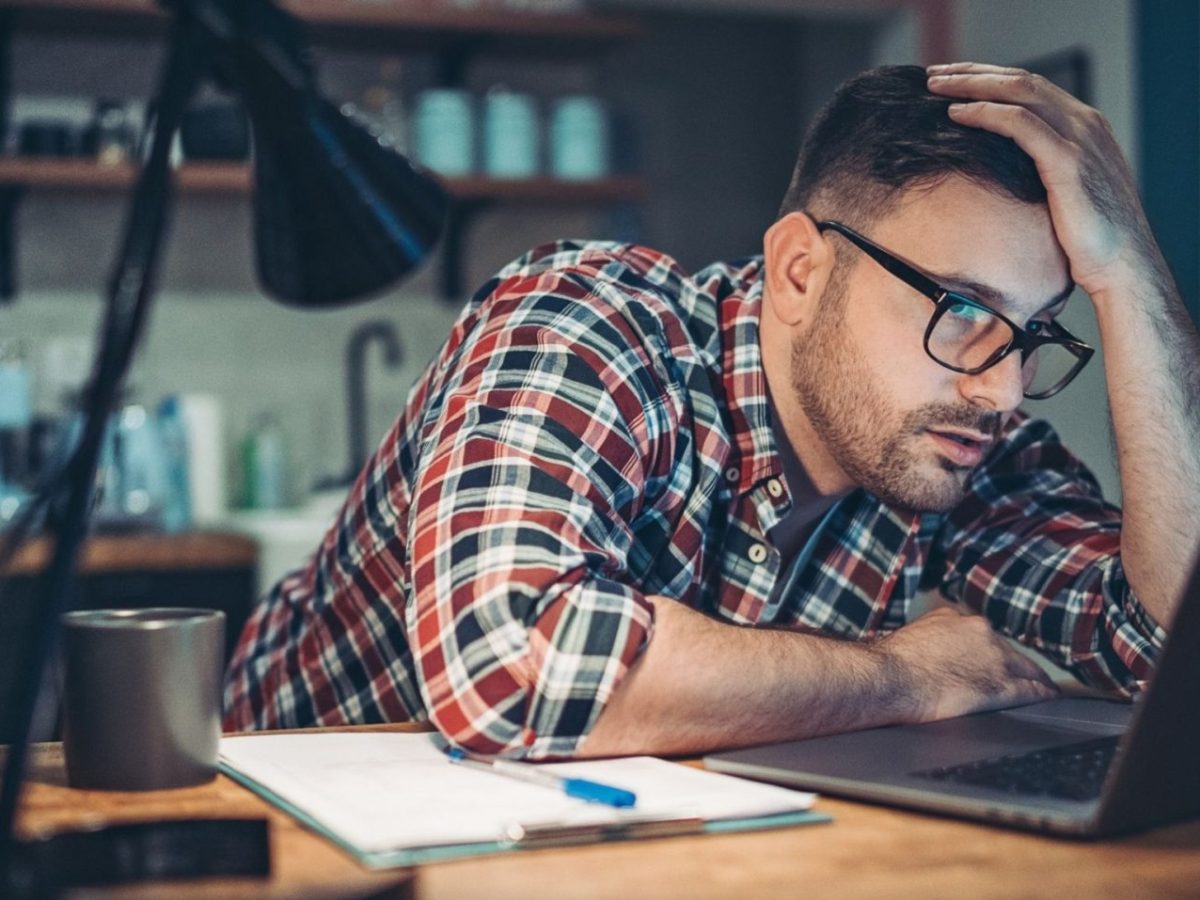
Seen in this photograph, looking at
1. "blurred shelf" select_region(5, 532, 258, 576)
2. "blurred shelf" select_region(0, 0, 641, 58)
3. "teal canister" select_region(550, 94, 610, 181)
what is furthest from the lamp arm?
"teal canister" select_region(550, 94, 610, 181)

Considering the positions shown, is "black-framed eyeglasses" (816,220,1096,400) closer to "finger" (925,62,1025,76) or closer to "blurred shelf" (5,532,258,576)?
"finger" (925,62,1025,76)

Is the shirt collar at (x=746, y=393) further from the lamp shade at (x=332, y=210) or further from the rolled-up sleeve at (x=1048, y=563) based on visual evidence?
the lamp shade at (x=332, y=210)

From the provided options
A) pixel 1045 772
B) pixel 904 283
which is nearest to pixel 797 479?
pixel 904 283

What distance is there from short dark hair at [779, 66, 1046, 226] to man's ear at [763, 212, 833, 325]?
0.11 feet

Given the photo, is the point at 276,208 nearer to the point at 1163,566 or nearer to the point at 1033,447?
the point at 1163,566

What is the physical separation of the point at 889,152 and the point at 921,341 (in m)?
0.19

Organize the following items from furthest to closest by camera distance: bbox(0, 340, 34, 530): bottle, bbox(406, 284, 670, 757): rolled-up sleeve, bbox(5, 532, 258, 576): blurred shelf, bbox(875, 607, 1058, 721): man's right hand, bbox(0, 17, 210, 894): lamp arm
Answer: bbox(0, 340, 34, 530): bottle
bbox(5, 532, 258, 576): blurred shelf
bbox(875, 607, 1058, 721): man's right hand
bbox(406, 284, 670, 757): rolled-up sleeve
bbox(0, 17, 210, 894): lamp arm

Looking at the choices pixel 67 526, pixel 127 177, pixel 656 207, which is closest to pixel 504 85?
pixel 127 177

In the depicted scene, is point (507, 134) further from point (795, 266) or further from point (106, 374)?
point (106, 374)

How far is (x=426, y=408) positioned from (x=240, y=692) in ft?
1.51

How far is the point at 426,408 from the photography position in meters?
1.37

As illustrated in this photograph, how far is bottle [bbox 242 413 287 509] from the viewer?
3.63 metres

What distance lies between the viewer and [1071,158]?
1354 mm

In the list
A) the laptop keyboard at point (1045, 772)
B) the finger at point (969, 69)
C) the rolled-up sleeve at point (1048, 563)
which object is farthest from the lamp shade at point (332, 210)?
the rolled-up sleeve at point (1048, 563)
